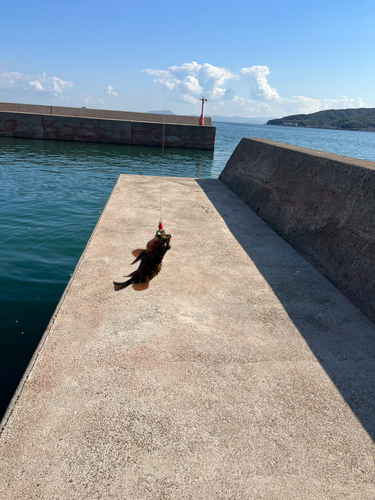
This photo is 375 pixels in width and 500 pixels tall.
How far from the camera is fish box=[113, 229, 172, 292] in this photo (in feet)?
10.0

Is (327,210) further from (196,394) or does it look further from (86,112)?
(86,112)

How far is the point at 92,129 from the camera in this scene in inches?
1155

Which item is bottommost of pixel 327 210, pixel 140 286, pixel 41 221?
pixel 41 221

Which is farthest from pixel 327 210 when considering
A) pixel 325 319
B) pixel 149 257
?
pixel 149 257

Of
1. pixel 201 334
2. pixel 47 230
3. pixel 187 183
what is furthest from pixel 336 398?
pixel 187 183

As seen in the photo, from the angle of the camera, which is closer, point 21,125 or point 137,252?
point 137,252

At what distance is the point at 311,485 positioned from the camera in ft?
7.30

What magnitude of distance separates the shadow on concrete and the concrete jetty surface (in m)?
0.02

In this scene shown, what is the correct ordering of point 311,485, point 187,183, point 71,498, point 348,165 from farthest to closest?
point 187,183 < point 348,165 < point 311,485 < point 71,498

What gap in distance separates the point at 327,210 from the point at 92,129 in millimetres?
27906

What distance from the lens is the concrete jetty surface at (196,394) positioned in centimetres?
221

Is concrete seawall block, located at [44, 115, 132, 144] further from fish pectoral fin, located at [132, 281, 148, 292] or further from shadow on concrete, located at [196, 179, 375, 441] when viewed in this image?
fish pectoral fin, located at [132, 281, 148, 292]

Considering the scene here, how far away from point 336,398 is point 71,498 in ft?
7.39

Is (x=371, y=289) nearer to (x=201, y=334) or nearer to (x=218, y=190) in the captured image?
(x=201, y=334)
